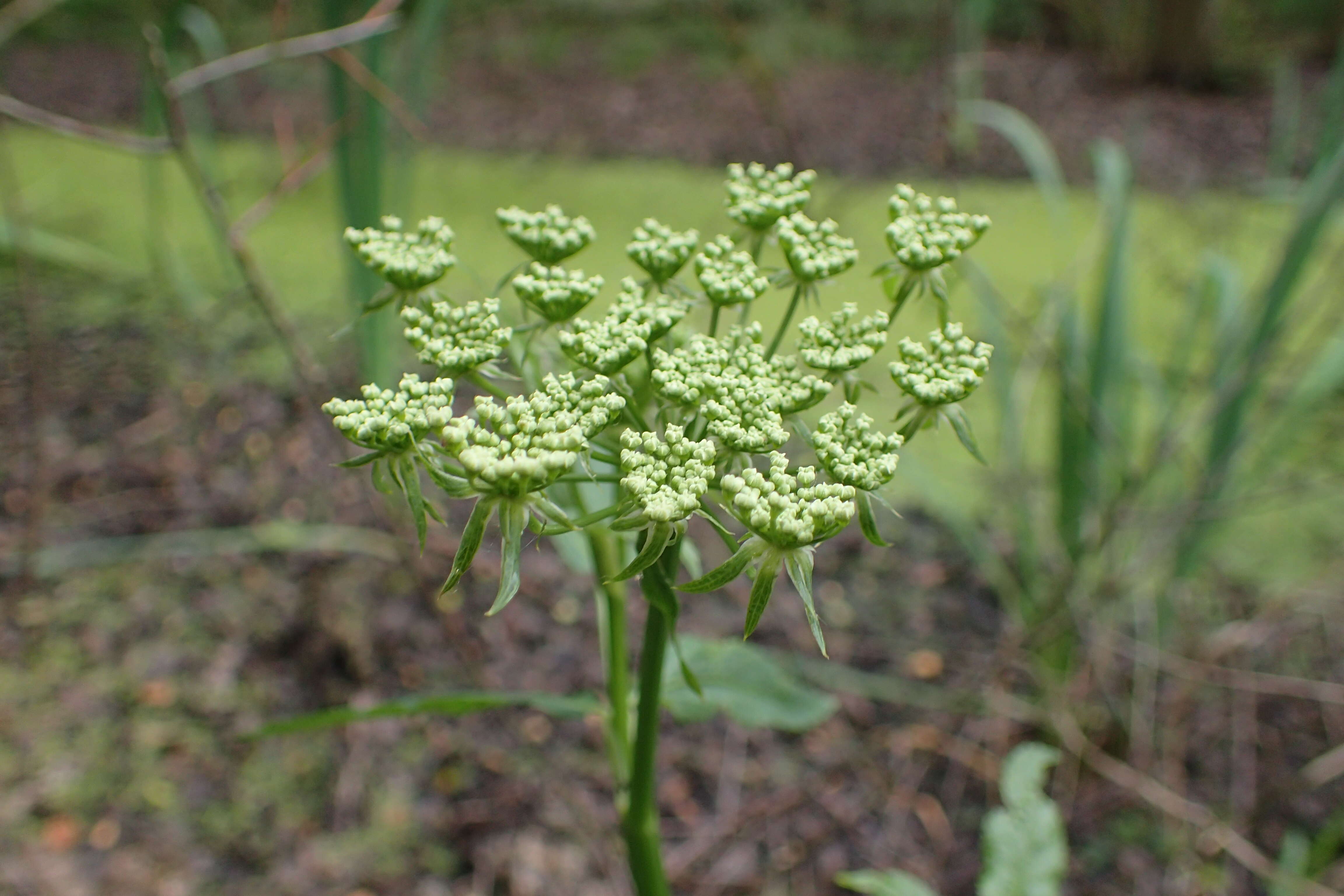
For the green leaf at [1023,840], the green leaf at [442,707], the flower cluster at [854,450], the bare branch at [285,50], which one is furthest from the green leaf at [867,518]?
the bare branch at [285,50]

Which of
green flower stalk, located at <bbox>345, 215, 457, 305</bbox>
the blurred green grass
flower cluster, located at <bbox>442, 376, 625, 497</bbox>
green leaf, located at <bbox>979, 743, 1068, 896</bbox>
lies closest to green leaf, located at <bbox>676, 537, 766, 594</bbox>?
flower cluster, located at <bbox>442, 376, 625, 497</bbox>

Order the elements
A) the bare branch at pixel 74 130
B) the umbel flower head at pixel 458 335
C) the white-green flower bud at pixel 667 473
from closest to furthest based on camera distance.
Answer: the white-green flower bud at pixel 667 473
the umbel flower head at pixel 458 335
the bare branch at pixel 74 130

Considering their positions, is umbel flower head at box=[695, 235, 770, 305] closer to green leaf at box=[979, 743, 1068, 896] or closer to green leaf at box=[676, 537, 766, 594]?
green leaf at box=[676, 537, 766, 594]

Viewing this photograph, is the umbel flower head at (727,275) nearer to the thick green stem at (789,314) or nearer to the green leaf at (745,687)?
the thick green stem at (789,314)

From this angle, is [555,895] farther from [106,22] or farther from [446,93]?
[106,22]

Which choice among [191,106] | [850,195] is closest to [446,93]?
[191,106]

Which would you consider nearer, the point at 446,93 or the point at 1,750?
the point at 1,750
